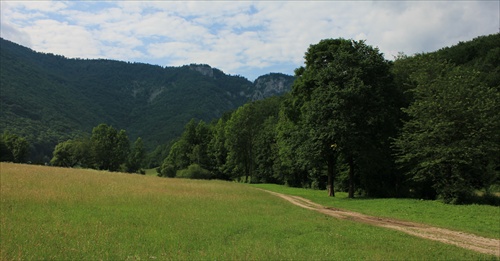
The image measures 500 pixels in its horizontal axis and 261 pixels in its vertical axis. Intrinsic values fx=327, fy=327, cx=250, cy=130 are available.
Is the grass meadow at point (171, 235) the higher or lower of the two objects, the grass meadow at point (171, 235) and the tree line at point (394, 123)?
the lower

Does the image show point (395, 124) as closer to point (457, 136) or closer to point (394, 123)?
point (394, 123)

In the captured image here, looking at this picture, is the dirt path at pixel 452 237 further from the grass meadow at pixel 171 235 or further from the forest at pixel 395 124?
the forest at pixel 395 124

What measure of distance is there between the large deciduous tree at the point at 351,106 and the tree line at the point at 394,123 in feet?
0.33

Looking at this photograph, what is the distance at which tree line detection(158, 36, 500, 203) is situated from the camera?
87.4ft

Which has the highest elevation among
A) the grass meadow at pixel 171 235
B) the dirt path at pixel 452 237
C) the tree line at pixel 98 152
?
the tree line at pixel 98 152

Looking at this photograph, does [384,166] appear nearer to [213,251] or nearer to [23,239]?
[213,251]

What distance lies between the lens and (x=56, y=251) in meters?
8.72

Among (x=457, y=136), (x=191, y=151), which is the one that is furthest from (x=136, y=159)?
(x=457, y=136)

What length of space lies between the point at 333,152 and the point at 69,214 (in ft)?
87.6

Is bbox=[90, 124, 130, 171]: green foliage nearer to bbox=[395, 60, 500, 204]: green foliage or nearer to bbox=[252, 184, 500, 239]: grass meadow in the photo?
bbox=[252, 184, 500, 239]: grass meadow

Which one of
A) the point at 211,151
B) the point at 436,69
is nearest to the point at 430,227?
the point at 436,69

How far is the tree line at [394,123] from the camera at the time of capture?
2662 cm

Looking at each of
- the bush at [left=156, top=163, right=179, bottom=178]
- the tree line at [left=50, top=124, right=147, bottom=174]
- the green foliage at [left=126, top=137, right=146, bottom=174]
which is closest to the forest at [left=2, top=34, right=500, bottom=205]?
the bush at [left=156, top=163, right=179, bottom=178]

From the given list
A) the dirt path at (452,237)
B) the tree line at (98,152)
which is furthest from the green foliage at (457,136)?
the tree line at (98,152)
